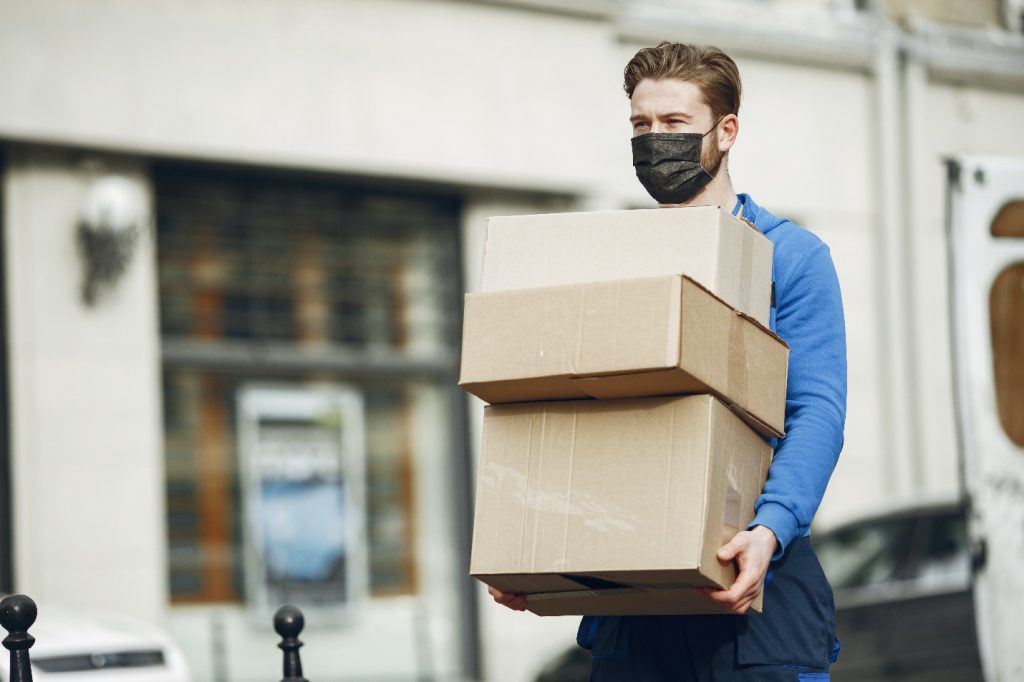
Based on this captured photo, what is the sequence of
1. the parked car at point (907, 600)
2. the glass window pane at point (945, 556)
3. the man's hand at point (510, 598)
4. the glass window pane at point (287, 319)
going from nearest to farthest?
the man's hand at point (510, 598)
the parked car at point (907, 600)
the glass window pane at point (945, 556)
the glass window pane at point (287, 319)

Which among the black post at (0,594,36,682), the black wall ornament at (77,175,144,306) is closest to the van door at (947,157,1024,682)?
the black post at (0,594,36,682)

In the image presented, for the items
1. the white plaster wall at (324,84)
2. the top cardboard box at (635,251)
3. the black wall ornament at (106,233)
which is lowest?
the top cardboard box at (635,251)

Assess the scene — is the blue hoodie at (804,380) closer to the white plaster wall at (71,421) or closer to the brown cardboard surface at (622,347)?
the brown cardboard surface at (622,347)

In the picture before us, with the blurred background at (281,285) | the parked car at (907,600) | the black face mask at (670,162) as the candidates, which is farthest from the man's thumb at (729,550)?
the blurred background at (281,285)

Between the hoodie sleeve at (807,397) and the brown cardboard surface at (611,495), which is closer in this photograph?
the brown cardboard surface at (611,495)

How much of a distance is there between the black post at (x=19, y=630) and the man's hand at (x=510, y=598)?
147 cm

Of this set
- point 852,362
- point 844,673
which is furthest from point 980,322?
point 852,362

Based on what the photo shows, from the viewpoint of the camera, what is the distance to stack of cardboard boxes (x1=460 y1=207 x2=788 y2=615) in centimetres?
306

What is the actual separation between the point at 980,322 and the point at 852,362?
29.6 feet

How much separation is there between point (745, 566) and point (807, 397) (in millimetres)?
416

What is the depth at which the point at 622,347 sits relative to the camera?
3.08 m

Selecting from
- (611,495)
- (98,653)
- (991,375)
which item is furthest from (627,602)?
(98,653)

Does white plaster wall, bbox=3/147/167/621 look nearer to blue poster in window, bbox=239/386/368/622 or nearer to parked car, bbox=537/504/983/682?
blue poster in window, bbox=239/386/368/622

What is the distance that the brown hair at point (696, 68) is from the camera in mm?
3375
